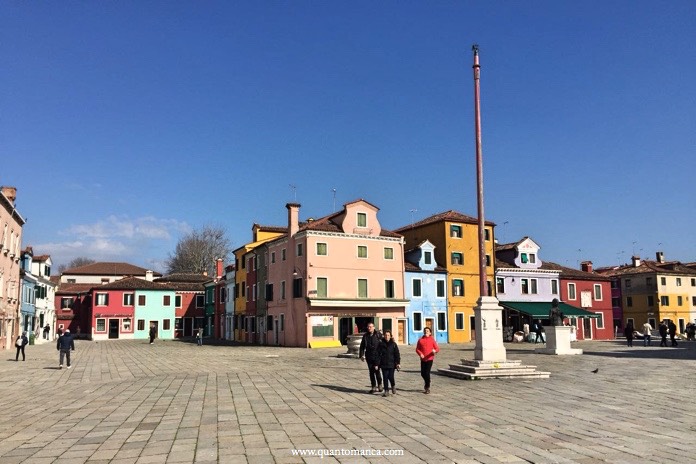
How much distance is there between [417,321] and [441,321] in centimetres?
225

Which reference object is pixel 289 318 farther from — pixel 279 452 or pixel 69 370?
pixel 279 452

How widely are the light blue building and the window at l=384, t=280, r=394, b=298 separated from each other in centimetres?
155

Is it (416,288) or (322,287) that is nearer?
(322,287)

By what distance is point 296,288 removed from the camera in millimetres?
40906

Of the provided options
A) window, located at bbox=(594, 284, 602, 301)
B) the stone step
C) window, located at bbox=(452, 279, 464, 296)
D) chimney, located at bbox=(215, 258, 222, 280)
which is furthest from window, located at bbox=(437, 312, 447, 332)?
chimney, located at bbox=(215, 258, 222, 280)

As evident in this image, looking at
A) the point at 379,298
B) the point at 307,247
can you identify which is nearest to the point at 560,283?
the point at 379,298

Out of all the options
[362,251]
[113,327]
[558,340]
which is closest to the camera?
[558,340]

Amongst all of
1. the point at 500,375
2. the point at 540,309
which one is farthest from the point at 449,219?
the point at 500,375

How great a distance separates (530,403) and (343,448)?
6090 mm

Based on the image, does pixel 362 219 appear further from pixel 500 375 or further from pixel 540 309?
pixel 500 375

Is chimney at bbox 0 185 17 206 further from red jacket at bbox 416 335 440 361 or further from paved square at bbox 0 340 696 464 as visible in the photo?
red jacket at bbox 416 335 440 361

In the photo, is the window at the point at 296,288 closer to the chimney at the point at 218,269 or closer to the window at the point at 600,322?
the chimney at the point at 218,269

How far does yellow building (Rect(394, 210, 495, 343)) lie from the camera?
4584 cm

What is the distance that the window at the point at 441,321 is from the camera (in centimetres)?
4478
